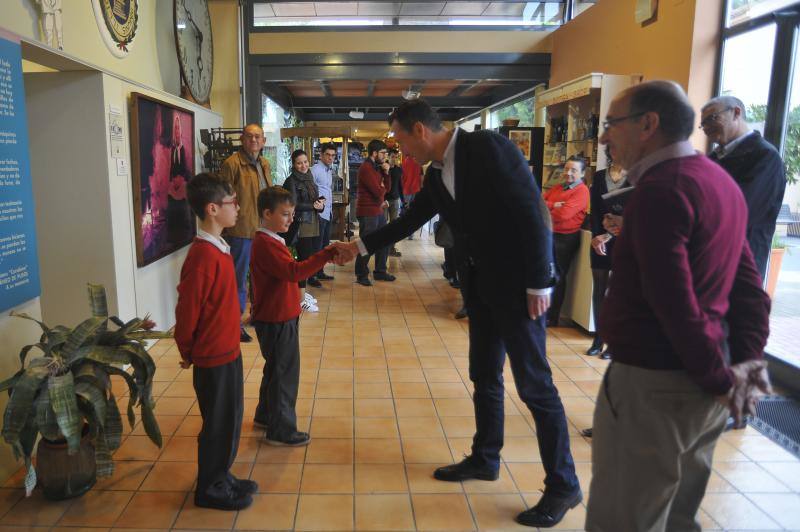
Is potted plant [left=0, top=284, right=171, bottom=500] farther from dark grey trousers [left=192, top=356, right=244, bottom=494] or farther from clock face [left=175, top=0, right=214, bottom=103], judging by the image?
clock face [left=175, top=0, right=214, bottom=103]

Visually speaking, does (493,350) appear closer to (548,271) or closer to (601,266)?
(548,271)

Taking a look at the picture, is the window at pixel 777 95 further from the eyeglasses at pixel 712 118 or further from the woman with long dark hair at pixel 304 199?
the woman with long dark hair at pixel 304 199

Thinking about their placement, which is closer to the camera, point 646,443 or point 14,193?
point 646,443

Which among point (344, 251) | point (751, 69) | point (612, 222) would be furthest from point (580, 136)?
point (344, 251)

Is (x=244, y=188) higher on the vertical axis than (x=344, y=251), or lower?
higher

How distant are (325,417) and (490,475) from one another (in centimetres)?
107

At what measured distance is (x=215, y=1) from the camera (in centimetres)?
675

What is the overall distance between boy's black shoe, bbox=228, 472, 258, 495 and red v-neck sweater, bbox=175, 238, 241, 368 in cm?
55

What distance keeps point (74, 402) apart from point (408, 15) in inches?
243

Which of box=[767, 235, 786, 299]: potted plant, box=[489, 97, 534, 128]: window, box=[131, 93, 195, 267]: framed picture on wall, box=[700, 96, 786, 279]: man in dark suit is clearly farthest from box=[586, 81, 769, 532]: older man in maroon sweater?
box=[489, 97, 534, 128]: window

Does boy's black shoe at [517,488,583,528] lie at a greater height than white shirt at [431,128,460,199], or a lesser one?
lesser

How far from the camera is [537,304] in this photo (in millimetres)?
2082

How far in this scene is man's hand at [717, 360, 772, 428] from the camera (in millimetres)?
1309

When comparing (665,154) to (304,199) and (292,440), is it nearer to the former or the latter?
(292,440)
